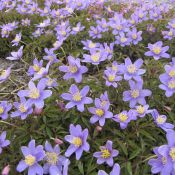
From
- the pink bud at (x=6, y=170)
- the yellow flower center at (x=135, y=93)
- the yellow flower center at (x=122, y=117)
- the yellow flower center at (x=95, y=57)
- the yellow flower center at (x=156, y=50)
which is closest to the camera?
the pink bud at (x=6, y=170)

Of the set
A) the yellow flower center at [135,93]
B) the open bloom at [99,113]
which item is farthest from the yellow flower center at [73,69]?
the yellow flower center at [135,93]

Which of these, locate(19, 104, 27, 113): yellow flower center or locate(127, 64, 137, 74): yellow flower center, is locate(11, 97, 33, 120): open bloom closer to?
locate(19, 104, 27, 113): yellow flower center

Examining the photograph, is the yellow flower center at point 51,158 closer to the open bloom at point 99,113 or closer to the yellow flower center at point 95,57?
the open bloom at point 99,113

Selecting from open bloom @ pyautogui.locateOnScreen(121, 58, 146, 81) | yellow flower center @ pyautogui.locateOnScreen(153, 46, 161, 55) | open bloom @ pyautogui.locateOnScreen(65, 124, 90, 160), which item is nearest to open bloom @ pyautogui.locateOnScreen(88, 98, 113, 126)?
open bloom @ pyautogui.locateOnScreen(65, 124, 90, 160)

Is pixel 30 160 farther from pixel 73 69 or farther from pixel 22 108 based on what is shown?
pixel 73 69

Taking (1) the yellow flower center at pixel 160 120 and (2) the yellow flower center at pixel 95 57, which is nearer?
(1) the yellow flower center at pixel 160 120

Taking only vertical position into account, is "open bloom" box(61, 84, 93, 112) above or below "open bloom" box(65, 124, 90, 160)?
above

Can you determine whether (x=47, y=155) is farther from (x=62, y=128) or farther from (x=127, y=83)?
(x=127, y=83)
